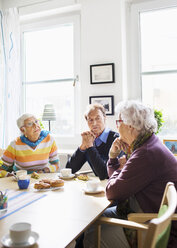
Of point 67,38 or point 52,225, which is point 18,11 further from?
point 52,225

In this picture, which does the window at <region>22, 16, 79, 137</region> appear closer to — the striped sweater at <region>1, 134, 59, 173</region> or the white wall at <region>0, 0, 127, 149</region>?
the white wall at <region>0, 0, 127, 149</region>

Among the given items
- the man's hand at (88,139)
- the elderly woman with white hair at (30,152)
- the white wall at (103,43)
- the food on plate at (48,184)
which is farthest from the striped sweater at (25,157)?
the white wall at (103,43)

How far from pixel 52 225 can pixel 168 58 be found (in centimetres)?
242

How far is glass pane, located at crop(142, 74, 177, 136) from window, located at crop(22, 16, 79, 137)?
0.95 m

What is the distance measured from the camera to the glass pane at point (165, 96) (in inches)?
118

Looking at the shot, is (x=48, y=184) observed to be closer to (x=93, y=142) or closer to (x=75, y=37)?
(x=93, y=142)

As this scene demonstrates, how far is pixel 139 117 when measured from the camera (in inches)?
66.2

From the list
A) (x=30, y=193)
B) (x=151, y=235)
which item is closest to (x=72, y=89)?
(x=30, y=193)

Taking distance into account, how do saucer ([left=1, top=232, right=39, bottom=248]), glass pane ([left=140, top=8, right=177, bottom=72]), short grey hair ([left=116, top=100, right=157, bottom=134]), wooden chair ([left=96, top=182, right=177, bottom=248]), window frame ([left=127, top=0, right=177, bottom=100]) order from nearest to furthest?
wooden chair ([left=96, top=182, right=177, bottom=248]), saucer ([left=1, top=232, right=39, bottom=248]), short grey hair ([left=116, top=100, right=157, bottom=134]), glass pane ([left=140, top=8, right=177, bottom=72]), window frame ([left=127, top=0, right=177, bottom=100])

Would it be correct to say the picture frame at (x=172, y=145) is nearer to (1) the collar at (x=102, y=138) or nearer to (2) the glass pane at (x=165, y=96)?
(2) the glass pane at (x=165, y=96)

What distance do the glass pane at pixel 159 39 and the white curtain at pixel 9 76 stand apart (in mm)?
1644

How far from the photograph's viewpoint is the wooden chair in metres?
0.83

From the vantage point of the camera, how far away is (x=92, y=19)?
10.3 feet

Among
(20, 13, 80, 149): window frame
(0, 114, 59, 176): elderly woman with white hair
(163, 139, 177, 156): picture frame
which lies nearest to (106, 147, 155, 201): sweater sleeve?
(0, 114, 59, 176): elderly woman with white hair
